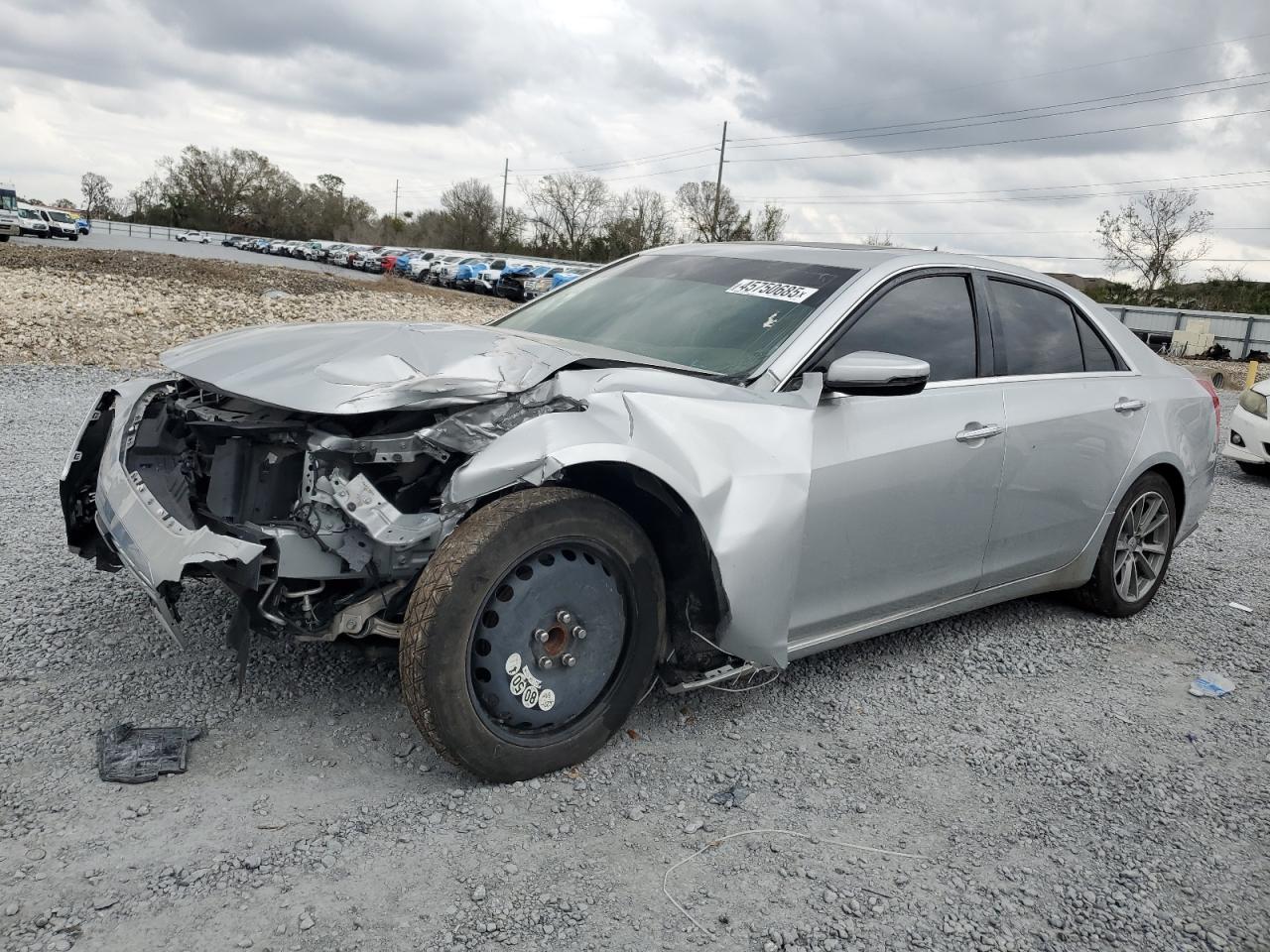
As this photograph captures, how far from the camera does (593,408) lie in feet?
9.55

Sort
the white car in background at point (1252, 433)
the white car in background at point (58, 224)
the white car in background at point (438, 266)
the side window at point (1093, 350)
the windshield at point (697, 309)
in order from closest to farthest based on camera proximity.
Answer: the windshield at point (697, 309) → the side window at point (1093, 350) → the white car in background at point (1252, 433) → the white car in background at point (438, 266) → the white car in background at point (58, 224)

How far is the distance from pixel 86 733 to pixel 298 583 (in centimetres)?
83

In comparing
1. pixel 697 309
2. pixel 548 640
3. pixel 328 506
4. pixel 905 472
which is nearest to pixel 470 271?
pixel 697 309

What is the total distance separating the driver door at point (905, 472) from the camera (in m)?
3.31

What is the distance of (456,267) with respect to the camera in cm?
4353

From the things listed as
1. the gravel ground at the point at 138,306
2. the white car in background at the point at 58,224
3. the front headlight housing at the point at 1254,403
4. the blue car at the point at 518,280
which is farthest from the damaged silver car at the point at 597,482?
the white car in background at the point at 58,224

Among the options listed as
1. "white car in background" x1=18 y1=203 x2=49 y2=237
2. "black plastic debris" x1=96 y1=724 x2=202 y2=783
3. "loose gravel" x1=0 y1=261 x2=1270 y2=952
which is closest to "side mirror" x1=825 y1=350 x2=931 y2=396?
"loose gravel" x1=0 y1=261 x2=1270 y2=952

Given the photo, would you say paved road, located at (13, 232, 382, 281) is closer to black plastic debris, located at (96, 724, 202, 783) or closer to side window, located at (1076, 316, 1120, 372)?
black plastic debris, located at (96, 724, 202, 783)

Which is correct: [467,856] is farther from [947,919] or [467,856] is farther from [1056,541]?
[1056,541]

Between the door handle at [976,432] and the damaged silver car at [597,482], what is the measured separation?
1cm

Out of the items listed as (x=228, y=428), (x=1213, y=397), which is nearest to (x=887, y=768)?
(x=228, y=428)

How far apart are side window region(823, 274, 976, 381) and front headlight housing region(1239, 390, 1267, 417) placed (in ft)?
22.6

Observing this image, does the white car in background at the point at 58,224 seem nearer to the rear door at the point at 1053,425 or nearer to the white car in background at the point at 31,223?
the white car in background at the point at 31,223

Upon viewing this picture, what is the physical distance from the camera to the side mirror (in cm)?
316
